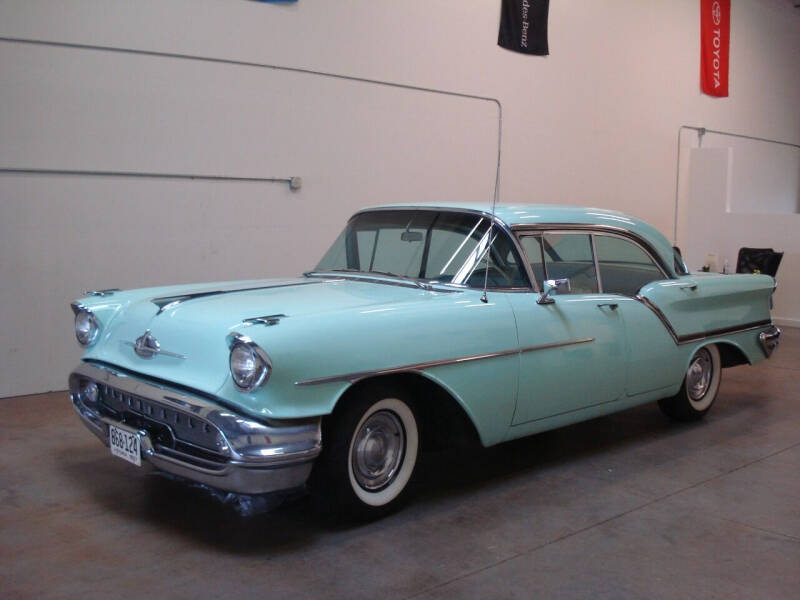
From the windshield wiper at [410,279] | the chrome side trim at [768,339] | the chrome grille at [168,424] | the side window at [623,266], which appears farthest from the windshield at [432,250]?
the chrome side trim at [768,339]

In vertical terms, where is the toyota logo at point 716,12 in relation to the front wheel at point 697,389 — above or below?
above

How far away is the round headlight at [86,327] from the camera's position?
147 inches

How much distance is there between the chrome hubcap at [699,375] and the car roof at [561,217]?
62cm

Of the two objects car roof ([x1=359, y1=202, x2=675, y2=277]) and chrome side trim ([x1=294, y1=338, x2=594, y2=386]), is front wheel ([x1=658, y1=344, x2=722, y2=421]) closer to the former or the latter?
car roof ([x1=359, y1=202, x2=675, y2=277])

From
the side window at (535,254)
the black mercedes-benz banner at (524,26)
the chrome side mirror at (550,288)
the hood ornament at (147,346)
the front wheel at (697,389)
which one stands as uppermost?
the black mercedes-benz banner at (524,26)

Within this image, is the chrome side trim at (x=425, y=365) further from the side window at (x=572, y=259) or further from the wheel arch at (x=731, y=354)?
the wheel arch at (x=731, y=354)

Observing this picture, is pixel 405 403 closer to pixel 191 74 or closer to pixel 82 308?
pixel 82 308

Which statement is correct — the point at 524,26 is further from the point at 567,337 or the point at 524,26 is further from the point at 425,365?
the point at 425,365

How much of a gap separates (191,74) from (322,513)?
4261mm

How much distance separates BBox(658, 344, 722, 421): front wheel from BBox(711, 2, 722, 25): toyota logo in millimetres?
8241

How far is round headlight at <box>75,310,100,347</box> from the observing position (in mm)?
3738

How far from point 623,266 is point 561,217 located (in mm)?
590

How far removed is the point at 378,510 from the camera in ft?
11.2

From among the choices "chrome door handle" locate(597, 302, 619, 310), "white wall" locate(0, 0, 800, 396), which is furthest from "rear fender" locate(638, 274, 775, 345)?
"white wall" locate(0, 0, 800, 396)
